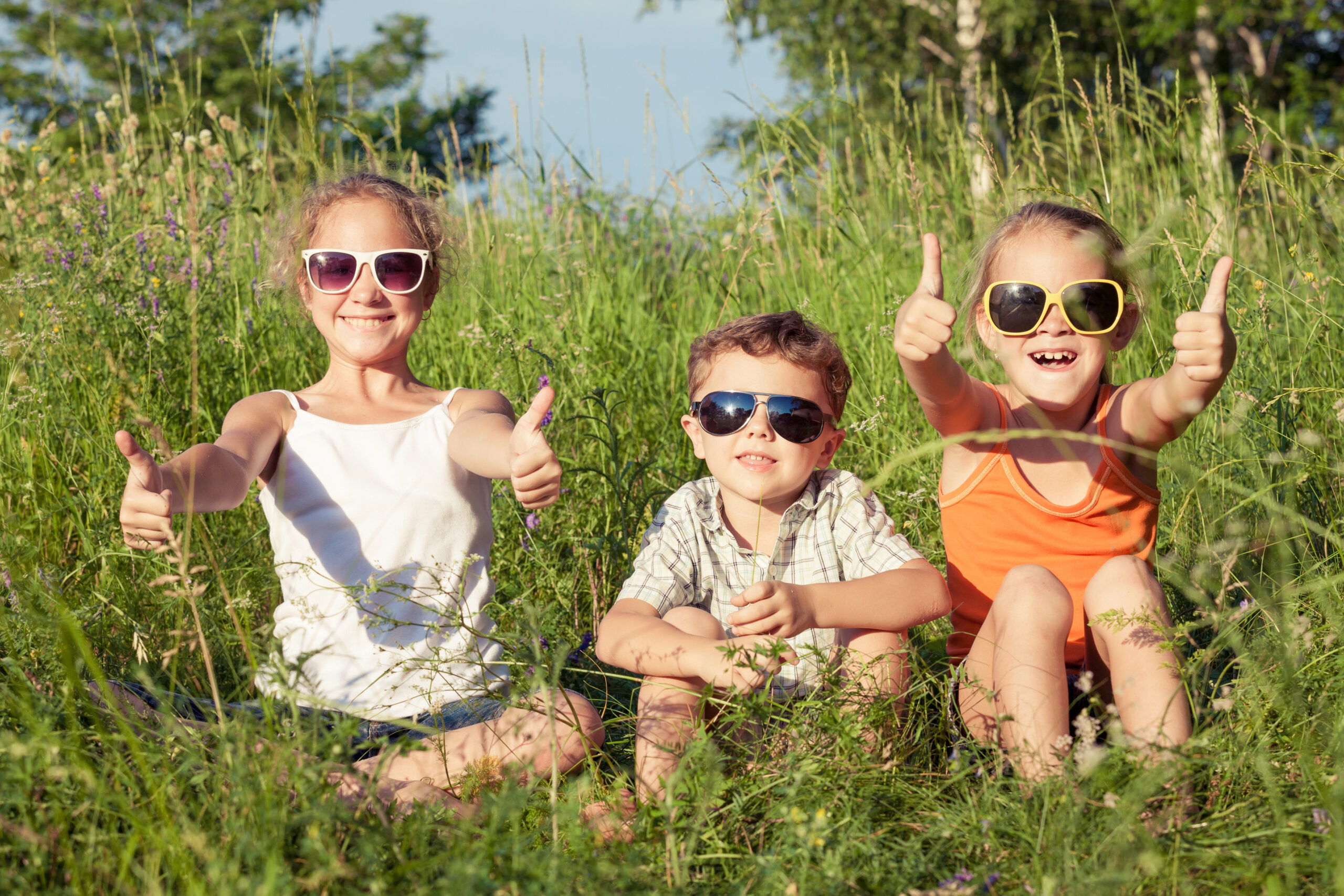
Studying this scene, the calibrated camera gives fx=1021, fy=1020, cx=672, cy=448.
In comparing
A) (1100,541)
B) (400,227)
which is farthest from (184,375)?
(1100,541)

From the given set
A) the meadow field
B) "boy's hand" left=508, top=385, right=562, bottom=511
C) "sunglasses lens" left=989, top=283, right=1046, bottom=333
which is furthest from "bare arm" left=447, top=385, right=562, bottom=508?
"sunglasses lens" left=989, top=283, right=1046, bottom=333

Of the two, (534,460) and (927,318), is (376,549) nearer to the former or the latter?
(534,460)

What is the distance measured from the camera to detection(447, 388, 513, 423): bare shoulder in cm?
233

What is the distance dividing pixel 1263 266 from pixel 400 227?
3057 millimetres

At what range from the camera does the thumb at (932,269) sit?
1936 millimetres

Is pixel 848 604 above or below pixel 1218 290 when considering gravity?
below

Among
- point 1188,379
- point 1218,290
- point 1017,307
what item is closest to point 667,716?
point 1017,307

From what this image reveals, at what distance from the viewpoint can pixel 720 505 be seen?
7.64 ft

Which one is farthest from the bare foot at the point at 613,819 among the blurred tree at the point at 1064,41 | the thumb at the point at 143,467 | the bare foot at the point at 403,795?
the blurred tree at the point at 1064,41

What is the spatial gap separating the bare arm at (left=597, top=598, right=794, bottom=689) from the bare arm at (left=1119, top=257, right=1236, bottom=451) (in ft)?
2.93

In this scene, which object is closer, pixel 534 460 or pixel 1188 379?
pixel 534 460

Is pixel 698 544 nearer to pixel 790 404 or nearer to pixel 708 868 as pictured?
pixel 790 404

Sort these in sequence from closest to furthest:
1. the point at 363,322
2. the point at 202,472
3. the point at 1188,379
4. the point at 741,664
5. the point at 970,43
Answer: the point at 741,664 < the point at 202,472 < the point at 1188,379 < the point at 363,322 < the point at 970,43

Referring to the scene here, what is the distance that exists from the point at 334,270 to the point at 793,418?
107cm
